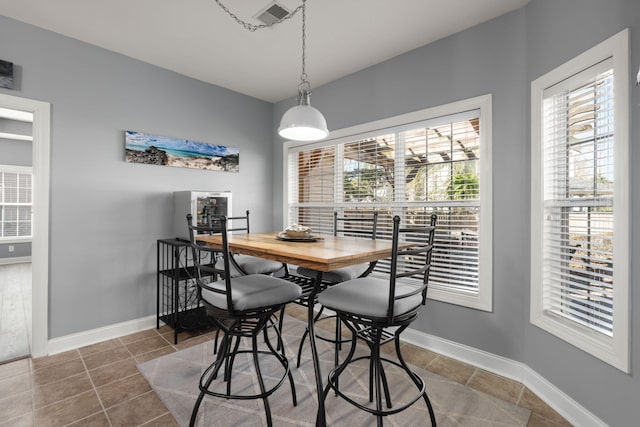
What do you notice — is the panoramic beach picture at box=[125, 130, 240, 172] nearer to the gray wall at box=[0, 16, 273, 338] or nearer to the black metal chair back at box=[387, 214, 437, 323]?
the gray wall at box=[0, 16, 273, 338]

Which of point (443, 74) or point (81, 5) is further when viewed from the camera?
point (443, 74)

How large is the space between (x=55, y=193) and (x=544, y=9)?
3.88 meters

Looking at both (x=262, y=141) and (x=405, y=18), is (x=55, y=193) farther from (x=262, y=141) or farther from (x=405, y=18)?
(x=405, y=18)

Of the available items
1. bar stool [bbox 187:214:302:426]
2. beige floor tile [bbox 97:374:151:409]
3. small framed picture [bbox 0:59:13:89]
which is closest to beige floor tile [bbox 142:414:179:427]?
bar stool [bbox 187:214:302:426]

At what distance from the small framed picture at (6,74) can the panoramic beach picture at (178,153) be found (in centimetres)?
81

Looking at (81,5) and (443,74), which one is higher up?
(81,5)

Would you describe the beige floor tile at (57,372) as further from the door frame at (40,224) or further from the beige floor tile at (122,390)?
the beige floor tile at (122,390)

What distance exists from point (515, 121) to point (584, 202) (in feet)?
2.44

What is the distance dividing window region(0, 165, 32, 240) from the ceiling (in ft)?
18.5

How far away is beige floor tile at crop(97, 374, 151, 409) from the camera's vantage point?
1881mm

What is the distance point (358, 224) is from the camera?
128 inches

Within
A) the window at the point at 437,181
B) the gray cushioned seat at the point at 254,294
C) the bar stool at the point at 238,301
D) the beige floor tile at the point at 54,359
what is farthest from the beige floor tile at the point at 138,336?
the window at the point at 437,181

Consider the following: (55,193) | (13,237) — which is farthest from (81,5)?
(13,237)

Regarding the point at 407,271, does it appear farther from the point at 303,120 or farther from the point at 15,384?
the point at 15,384
